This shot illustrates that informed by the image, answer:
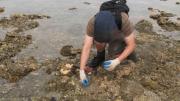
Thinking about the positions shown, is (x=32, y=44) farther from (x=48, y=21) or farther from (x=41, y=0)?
(x=41, y=0)

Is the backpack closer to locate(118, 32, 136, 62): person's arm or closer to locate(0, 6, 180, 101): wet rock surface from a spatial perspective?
locate(118, 32, 136, 62): person's arm

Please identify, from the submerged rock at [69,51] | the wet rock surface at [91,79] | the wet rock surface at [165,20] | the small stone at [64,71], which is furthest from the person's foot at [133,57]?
the wet rock surface at [165,20]

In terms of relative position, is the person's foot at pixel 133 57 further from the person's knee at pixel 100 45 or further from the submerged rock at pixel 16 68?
the submerged rock at pixel 16 68

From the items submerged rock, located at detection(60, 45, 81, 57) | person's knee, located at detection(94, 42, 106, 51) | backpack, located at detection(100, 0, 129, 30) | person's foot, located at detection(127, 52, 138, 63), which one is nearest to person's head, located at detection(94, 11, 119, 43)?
backpack, located at detection(100, 0, 129, 30)

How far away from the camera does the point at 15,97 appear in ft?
29.9

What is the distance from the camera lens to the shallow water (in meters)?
12.7

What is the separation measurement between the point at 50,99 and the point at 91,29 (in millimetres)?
2079

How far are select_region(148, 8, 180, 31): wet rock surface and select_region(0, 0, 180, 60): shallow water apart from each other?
303 millimetres

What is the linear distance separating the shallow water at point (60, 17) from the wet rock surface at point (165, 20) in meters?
0.30

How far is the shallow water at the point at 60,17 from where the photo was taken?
12652mm

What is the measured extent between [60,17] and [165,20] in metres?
4.76

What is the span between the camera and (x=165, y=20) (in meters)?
16.0

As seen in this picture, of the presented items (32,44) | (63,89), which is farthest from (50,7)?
(63,89)

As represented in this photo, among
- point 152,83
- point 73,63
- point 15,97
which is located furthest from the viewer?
point 73,63
